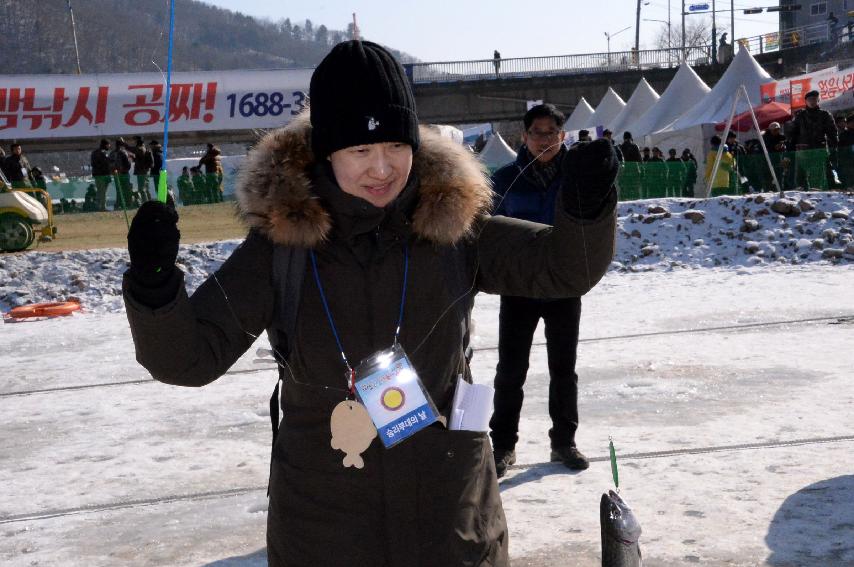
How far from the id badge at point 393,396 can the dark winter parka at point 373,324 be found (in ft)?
0.14

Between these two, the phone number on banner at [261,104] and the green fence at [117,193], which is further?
the phone number on banner at [261,104]

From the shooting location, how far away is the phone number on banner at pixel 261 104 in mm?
30891

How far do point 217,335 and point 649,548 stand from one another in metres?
2.30

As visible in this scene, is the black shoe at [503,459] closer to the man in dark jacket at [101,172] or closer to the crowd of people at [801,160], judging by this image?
the crowd of people at [801,160]

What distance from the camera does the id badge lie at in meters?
2.22

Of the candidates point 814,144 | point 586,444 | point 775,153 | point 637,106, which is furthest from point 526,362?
point 637,106

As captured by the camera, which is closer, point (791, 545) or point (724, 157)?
point (791, 545)

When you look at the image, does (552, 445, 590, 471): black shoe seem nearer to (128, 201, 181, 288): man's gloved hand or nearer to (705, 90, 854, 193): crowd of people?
(128, 201, 181, 288): man's gloved hand

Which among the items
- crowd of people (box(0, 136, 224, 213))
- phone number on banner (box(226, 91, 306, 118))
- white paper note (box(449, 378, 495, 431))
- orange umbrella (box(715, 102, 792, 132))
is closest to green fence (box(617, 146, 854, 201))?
orange umbrella (box(715, 102, 792, 132))

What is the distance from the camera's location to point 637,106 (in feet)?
106

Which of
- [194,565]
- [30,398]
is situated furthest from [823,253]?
[194,565]

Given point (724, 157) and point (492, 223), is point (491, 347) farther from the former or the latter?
point (724, 157)

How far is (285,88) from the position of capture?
3091cm

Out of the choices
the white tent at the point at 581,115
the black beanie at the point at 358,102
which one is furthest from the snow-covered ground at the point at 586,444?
the white tent at the point at 581,115
